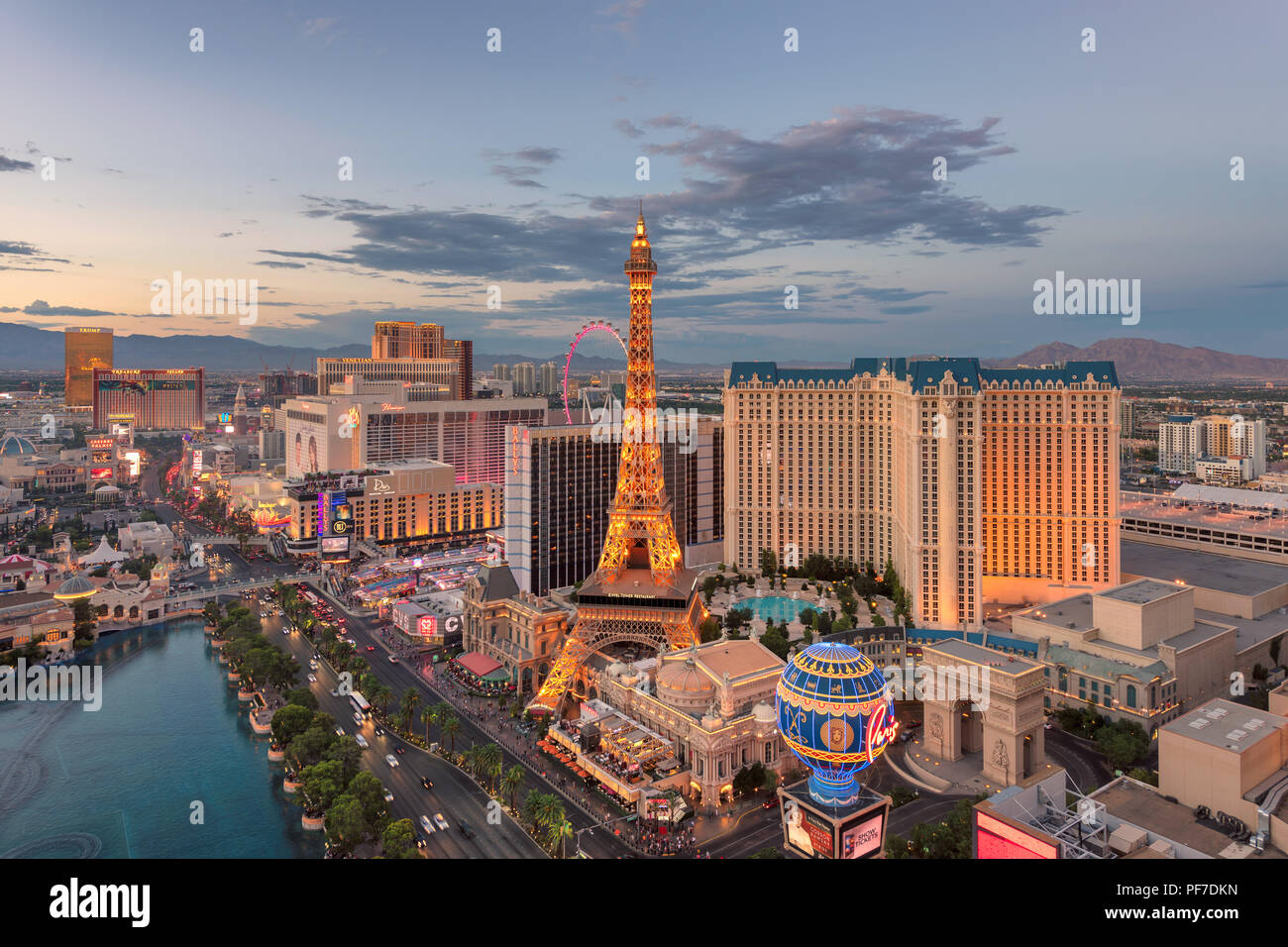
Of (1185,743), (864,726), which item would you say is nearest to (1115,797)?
(1185,743)

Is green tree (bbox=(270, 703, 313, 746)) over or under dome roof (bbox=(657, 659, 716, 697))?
under

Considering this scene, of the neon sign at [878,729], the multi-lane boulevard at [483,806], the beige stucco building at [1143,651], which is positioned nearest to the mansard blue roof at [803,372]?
the beige stucco building at [1143,651]

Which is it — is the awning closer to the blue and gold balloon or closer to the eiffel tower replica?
the eiffel tower replica

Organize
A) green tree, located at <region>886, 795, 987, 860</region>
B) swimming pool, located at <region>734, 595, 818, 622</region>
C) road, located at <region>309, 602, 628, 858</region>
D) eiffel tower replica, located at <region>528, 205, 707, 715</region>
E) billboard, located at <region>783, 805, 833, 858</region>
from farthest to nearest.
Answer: swimming pool, located at <region>734, 595, 818, 622</region> < eiffel tower replica, located at <region>528, 205, 707, 715</region> < road, located at <region>309, 602, 628, 858</region> < green tree, located at <region>886, 795, 987, 860</region> < billboard, located at <region>783, 805, 833, 858</region>

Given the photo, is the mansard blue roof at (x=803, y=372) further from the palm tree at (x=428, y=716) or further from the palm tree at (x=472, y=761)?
the palm tree at (x=472, y=761)

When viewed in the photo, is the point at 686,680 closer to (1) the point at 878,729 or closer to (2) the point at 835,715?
(2) the point at 835,715

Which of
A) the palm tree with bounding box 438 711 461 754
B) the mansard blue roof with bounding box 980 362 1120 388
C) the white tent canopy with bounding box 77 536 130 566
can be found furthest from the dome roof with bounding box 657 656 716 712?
the white tent canopy with bounding box 77 536 130 566

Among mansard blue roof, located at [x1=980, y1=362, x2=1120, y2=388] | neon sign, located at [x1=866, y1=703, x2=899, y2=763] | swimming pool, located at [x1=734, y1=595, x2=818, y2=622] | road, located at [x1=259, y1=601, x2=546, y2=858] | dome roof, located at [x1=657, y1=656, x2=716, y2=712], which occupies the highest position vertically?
mansard blue roof, located at [x1=980, y1=362, x2=1120, y2=388]

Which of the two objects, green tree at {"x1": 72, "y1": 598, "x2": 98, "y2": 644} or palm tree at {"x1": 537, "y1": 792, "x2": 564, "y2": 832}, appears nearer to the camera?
palm tree at {"x1": 537, "y1": 792, "x2": 564, "y2": 832}
